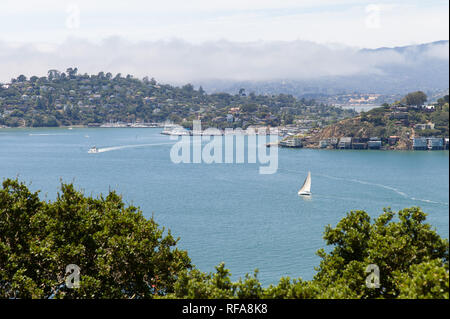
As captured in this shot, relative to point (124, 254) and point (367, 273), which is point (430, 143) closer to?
point (367, 273)

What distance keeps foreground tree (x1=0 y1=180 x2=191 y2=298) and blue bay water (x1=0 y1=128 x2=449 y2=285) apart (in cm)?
706

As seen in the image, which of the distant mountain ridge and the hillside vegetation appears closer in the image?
the hillside vegetation

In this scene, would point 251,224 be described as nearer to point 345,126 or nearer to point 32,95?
point 345,126

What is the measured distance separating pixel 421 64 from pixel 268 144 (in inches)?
2180

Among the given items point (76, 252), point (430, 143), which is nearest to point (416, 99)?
point (430, 143)

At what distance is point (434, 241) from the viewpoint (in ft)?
25.9

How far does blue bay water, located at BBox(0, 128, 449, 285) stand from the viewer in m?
17.7

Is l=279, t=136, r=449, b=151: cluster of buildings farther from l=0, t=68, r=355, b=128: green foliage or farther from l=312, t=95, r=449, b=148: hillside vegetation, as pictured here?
l=0, t=68, r=355, b=128: green foliage

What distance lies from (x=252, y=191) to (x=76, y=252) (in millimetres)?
22028

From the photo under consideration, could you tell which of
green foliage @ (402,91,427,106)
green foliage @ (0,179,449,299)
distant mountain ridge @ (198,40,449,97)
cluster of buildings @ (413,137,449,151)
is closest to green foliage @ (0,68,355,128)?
distant mountain ridge @ (198,40,449,97)

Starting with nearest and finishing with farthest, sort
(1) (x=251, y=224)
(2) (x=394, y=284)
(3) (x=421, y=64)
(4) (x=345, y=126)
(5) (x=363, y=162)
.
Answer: (2) (x=394, y=284), (1) (x=251, y=224), (5) (x=363, y=162), (4) (x=345, y=126), (3) (x=421, y=64)
